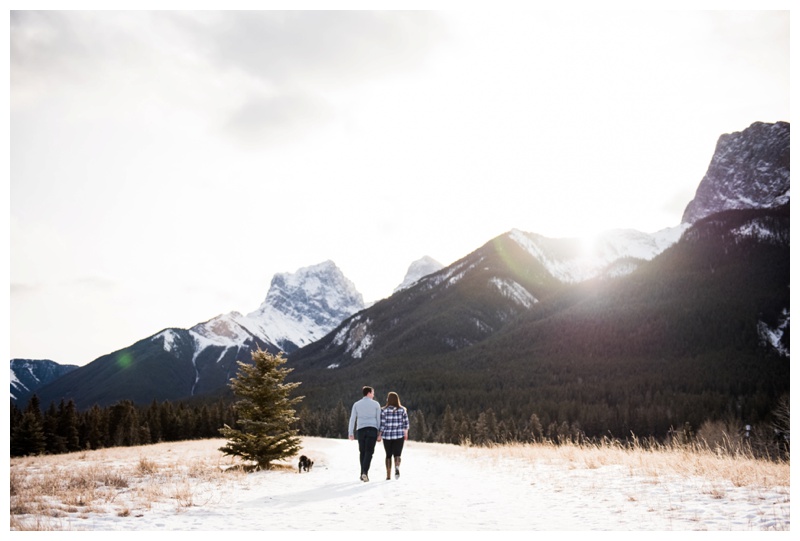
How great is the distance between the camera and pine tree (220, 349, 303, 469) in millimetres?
18984

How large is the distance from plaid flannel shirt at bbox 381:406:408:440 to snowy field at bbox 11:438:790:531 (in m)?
1.24

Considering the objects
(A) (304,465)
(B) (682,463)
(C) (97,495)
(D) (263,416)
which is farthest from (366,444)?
(B) (682,463)

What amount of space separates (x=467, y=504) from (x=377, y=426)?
5127 mm

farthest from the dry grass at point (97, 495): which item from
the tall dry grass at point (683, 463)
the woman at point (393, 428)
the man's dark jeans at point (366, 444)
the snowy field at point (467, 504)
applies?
the tall dry grass at point (683, 463)

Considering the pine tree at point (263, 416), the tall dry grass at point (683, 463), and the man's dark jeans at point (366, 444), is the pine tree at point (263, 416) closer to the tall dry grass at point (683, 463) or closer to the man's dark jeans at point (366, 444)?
the man's dark jeans at point (366, 444)

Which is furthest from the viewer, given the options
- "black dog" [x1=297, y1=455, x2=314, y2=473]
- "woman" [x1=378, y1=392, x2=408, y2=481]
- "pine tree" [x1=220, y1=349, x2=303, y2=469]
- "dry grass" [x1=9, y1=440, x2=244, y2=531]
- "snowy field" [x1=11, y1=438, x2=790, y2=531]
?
"black dog" [x1=297, y1=455, x2=314, y2=473]

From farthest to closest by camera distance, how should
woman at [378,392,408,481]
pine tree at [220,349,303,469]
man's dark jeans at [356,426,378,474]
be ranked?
pine tree at [220,349,303,469], woman at [378,392,408,481], man's dark jeans at [356,426,378,474]

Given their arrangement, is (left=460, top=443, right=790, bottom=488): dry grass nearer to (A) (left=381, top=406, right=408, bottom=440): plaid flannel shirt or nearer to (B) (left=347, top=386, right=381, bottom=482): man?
(A) (left=381, top=406, right=408, bottom=440): plaid flannel shirt

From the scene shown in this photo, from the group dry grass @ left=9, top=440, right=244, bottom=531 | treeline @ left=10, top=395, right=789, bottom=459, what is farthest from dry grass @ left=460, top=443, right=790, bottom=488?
treeline @ left=10, top=395, right=789, bottom=459

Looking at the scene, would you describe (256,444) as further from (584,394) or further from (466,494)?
(584,394)

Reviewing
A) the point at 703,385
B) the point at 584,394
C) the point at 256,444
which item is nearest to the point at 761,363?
the point at 703,385

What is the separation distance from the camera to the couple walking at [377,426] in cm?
1503

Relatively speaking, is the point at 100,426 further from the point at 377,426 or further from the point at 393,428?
the point at 393,428

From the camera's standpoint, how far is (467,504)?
10.4 m
